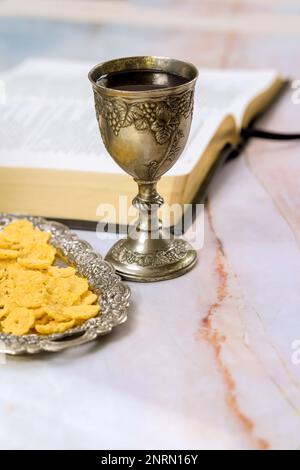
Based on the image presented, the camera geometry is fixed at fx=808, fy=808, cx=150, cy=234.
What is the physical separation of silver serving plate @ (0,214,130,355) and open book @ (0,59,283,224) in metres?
0.06

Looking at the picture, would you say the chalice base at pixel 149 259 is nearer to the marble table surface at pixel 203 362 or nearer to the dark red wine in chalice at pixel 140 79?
the marble table surface at pixel 203 362

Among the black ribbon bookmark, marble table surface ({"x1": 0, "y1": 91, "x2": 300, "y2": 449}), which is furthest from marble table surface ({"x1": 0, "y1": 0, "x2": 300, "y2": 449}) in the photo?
the black ribbon bookmark

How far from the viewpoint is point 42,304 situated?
0.71m

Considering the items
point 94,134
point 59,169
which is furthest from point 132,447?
point 94,134

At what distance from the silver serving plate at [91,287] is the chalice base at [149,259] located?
1.3 inches

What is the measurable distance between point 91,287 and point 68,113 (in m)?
0.43

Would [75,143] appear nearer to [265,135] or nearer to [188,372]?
[265,135]

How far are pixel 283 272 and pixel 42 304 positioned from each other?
10.4 inches

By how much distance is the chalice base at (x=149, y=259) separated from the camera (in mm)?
816

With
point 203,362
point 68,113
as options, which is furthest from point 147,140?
point 68,113

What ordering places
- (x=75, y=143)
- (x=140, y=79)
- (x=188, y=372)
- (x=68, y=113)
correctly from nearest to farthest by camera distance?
(x=188, y=372)
(x=140, y=79)
(x=75, y=143)
(x=68, y=113)

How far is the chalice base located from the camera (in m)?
0.82

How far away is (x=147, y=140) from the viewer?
755mm

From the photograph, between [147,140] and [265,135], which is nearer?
[147,140]
